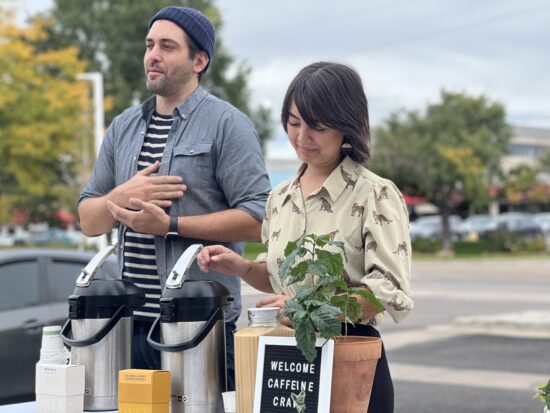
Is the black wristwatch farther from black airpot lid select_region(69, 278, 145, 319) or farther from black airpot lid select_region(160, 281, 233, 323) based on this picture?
black airpot lid select_region(160, 281, 233, 323)

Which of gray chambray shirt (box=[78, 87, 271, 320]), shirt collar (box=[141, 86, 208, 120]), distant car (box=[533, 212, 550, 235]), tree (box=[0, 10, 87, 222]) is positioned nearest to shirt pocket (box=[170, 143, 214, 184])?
gray chambray shirt (box=[78, 87, 271, 320])

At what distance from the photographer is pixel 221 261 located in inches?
102

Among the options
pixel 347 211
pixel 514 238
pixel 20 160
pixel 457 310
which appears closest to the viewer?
pixel 347 211

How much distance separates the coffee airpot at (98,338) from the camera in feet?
8.39

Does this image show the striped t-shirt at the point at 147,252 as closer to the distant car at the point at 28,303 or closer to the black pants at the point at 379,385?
the black pants at the point at 379,385

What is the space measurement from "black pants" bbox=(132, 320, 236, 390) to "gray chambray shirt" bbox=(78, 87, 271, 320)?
80 mm

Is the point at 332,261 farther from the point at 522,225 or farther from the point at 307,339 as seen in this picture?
the point at 522,225

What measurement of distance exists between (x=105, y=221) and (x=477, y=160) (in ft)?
132

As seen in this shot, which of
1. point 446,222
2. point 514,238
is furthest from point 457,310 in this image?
point 446,222

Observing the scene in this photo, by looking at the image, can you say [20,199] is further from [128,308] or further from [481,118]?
[128,308]

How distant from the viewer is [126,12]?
44688mm

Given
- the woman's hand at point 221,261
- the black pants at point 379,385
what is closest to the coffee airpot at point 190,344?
the woman's hand at point 221,261

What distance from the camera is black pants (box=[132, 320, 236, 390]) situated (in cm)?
276

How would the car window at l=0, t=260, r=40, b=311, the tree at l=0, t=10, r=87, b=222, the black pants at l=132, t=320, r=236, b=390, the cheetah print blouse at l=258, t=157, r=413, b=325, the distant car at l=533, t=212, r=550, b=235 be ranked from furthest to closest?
1. the distant car at l=533, t=212, r=550, b=235
2. the tree at l=0, t=10, r=87, b=222
3. the car window at l=0, t=260, r=40, b=311
4. the black pants at l=132, t=320, r=236, b=390
5. the cheetah print blouse at l=258, t=157, r=413, b=325
